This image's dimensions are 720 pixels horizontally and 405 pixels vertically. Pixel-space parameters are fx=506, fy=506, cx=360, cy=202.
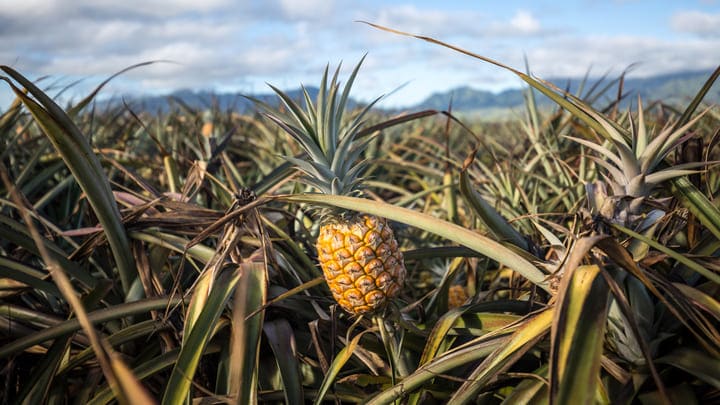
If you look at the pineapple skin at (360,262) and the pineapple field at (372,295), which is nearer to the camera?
the pineapple field at (372,295)

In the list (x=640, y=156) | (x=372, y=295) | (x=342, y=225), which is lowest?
(x=372, y=295)

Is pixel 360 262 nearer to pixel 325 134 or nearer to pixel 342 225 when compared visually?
pixel 342 225

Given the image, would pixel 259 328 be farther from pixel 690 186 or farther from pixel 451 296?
pixel 451 296

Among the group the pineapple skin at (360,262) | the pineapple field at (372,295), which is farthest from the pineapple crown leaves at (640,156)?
the pineapple skin at (360,262)

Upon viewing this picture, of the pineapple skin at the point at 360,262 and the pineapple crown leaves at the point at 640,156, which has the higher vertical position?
the pineapple crown leaves at the point at 640,156

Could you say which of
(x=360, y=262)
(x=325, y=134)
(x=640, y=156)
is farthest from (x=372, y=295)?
(x=640, y=156)

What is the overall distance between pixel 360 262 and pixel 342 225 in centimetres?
8

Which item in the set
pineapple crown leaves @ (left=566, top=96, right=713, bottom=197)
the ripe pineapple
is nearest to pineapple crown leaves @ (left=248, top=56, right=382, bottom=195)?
the ripe pineapple

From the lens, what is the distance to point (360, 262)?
98cm

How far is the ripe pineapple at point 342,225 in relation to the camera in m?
0.98

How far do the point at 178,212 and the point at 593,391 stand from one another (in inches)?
41.5

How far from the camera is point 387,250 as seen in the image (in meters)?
1.01

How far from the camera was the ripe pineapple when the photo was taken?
983 mm

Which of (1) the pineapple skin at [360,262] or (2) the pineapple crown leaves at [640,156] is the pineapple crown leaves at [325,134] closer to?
(1) the pineapple skin at [360,262]
